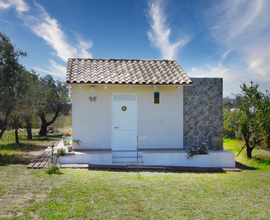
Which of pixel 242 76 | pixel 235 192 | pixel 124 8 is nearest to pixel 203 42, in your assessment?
pixel 242 76

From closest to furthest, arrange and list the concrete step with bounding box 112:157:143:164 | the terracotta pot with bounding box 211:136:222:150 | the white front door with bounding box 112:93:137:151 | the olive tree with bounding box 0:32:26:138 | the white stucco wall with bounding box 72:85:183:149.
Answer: the concrete step with bounding box 112:157:143:164 → the white stucco wall with bounding box 72:85:183:149 → the white front door with bounding box 112:93:137:151 → the terracotta pot with bounding box 211:136:222:150 → the olive tree with bounding box 0:32:26:138

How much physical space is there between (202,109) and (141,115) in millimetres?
3141

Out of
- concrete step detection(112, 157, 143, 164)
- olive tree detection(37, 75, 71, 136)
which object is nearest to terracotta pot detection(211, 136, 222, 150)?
concrete step detection(112, 157, 143, 164)

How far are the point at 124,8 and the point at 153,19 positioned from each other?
1.78 metres

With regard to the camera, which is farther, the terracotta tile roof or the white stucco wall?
the white stucco wall

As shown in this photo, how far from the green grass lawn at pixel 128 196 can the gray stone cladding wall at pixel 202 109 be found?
3.04 meters

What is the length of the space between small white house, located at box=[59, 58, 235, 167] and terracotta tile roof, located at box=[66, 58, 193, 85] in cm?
4

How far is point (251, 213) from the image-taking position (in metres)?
4.17

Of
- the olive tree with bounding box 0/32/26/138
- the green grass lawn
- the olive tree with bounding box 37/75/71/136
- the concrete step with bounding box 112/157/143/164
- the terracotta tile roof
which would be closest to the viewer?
the green grass lawn

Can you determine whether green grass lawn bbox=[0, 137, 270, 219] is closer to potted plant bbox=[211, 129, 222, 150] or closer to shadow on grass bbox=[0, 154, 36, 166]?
shadow on grass bbox=[0, 154, 36, 166]

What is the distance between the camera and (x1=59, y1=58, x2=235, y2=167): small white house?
879cm

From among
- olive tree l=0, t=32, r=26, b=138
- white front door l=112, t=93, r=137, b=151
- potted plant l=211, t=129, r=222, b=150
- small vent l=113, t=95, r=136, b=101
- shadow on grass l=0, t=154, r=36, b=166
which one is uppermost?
olive tree l=0, t=32, r=26, b=138

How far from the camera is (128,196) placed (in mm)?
4812

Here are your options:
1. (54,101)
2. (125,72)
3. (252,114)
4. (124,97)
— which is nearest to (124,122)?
(124,97)
